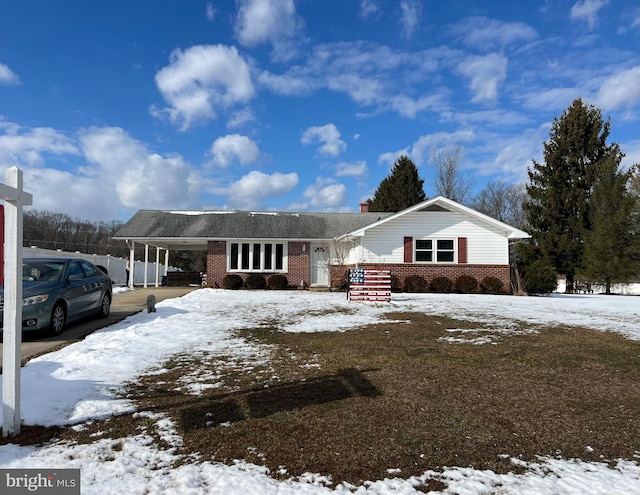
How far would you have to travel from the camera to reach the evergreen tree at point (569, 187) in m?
28.3

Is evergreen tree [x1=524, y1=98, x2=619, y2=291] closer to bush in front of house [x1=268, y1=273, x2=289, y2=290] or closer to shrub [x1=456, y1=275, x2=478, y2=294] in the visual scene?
shrub [x1=456, y1=275, x2=478, y2=294]

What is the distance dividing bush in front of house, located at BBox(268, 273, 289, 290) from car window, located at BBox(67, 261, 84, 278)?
13.2m

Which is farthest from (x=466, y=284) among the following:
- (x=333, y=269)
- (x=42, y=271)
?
(x=42, y=271)

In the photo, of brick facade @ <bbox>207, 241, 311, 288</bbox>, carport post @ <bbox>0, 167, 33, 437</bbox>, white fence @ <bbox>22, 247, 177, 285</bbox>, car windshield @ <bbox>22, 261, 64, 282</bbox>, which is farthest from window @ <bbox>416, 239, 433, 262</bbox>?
carport post @ <bbox>0, 167, 33, 437</bbox>

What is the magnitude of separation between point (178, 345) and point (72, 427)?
3.66 meters

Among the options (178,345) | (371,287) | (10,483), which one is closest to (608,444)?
(10,483)

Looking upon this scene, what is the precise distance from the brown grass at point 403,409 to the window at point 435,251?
45.6 feet

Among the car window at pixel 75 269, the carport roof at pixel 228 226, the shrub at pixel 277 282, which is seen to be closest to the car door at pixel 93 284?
the car window at pixel 75 269

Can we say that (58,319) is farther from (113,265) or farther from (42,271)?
(113,265)

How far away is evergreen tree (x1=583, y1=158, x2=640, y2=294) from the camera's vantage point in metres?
25.0

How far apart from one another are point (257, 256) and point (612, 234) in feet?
68.4

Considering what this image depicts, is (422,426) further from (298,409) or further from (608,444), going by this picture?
(608,444)

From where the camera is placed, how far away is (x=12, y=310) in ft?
11.7

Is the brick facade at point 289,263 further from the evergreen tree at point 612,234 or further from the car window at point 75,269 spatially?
the evergreen tree at point 612,234
